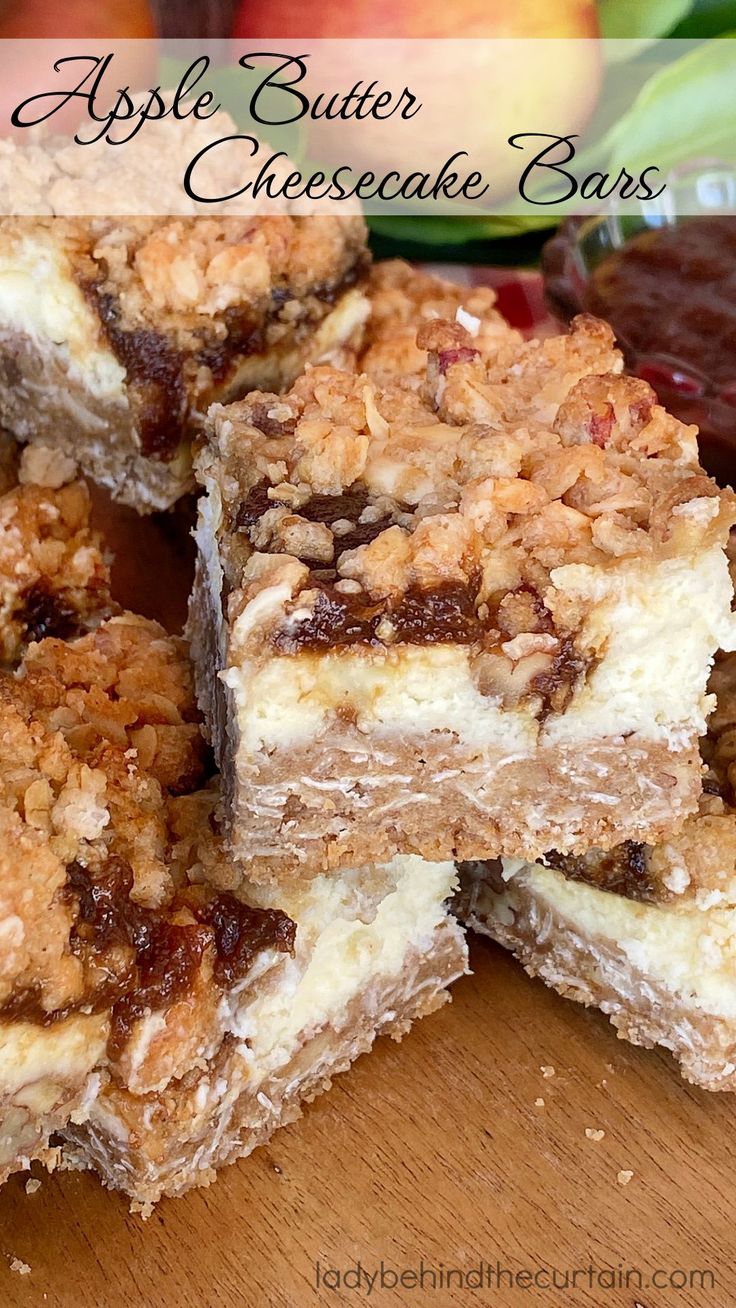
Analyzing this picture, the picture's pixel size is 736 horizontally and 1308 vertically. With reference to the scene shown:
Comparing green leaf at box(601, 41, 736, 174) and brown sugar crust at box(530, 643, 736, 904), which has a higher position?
green leaf at box(601, 41, 736, 174)

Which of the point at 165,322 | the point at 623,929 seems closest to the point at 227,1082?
the point at 623,929

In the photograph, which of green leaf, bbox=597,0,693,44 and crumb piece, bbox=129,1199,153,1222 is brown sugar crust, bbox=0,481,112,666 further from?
green leaf, bbox=597,0,693,44

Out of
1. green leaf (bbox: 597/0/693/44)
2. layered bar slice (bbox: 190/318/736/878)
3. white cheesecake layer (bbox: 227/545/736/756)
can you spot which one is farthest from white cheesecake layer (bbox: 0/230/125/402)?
green leaf (bbox: 597/0/693/44)

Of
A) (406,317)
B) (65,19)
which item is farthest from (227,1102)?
(65,19)

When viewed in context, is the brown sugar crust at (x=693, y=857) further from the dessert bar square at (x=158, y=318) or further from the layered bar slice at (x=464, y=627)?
the dessert bar square at (x=158, y=318)

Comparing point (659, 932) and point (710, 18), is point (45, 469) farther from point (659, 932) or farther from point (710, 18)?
point (710, 18)

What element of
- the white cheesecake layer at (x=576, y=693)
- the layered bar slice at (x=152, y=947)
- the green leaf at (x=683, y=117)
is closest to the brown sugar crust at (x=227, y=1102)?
the layered bar slice at (x=152, y=947)

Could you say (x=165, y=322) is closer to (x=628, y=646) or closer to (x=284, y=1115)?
(x=628, y=646)

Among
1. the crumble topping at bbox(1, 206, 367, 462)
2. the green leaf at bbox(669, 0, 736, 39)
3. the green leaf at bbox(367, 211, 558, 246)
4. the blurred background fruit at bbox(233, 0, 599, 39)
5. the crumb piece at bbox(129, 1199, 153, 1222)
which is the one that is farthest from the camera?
the green leaf at bbox(367, 211, 558, 246)
